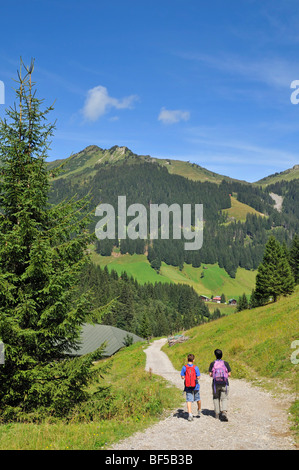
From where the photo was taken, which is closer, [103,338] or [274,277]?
[274,277]

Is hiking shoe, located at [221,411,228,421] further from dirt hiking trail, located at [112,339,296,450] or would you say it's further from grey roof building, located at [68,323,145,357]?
grey roof building, located at [68,323,145,357]

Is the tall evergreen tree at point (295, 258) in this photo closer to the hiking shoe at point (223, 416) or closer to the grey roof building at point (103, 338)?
the grey roof building at point (103, 338)

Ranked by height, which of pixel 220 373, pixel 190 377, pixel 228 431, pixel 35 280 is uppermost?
pixel 35 280

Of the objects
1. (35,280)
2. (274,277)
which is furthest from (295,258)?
(35,280)

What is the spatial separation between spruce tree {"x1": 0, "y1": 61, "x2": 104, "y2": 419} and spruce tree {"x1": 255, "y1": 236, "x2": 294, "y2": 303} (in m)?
44.4

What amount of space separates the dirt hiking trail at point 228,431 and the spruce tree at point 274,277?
130ft

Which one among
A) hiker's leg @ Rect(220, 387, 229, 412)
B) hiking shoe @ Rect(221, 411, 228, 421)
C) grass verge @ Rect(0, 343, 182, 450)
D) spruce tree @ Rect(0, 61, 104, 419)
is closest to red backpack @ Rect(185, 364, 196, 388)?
hiker's leg @ Rect(220, 387, 229, 412)

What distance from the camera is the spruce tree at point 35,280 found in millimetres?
10008

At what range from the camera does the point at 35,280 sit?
11.3 meters

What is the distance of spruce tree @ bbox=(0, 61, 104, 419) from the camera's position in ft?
32.8

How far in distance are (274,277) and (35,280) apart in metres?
46.2

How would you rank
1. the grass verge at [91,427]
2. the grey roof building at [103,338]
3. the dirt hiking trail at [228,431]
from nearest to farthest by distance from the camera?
the grass verge at [91,427]
the dirt hiking trail at [228,431]
the grey roof building at [103,338]

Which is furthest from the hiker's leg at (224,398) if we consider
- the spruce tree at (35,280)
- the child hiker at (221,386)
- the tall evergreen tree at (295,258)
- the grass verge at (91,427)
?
the tall evergreen tree at (295,258)

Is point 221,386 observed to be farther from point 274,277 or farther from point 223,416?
point 274,277
